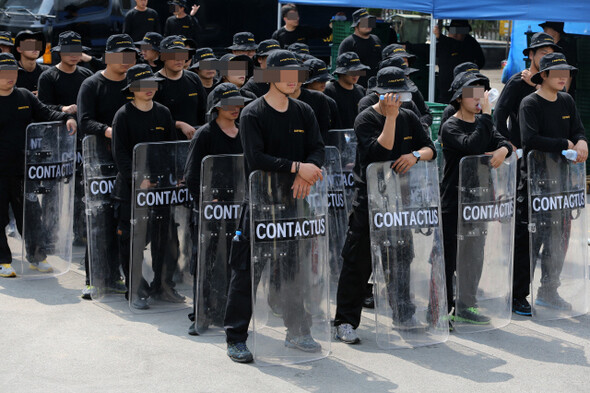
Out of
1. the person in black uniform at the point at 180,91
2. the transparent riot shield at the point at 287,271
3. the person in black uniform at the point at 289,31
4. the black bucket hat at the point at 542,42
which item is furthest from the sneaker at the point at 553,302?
the person in black uniform at the point at 289,31

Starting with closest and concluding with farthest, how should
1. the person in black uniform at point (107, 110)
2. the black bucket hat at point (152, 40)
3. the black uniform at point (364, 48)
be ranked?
the person in black uniform at point (107, 110) < the black bucket hat at point (152, 40) < the black uniform at point (364, 48)

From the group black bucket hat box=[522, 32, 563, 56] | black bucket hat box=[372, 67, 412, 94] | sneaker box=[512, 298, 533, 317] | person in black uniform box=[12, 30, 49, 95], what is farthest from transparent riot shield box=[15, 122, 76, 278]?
black bucket hat box=[522, 32, 563, 56]

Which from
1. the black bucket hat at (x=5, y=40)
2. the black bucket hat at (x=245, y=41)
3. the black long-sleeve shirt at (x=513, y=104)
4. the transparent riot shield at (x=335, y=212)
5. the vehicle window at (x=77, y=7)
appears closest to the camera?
the transparent riot shield at (x=335, y=212)

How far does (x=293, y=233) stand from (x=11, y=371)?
1.88 meters

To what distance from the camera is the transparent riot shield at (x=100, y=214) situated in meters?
6.80

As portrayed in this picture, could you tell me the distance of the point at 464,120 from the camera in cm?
631

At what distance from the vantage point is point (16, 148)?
24.4ft

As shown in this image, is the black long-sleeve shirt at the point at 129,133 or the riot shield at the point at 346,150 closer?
the black long-sleeve shirt at the point at 129,133

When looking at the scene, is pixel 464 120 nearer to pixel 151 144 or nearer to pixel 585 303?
pixel 585 303

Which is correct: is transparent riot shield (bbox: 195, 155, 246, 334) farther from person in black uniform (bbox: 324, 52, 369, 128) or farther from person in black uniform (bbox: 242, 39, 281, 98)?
person in black uniform (bbox: 324, 52, 369, 128)

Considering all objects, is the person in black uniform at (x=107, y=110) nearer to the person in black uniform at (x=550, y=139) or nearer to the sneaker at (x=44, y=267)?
the sneaker at (x=44, y=267)

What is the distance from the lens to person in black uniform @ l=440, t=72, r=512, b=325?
621cm

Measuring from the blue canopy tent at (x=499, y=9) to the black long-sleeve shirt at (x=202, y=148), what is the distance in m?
4.58

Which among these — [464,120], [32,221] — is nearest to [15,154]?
[32,221]
